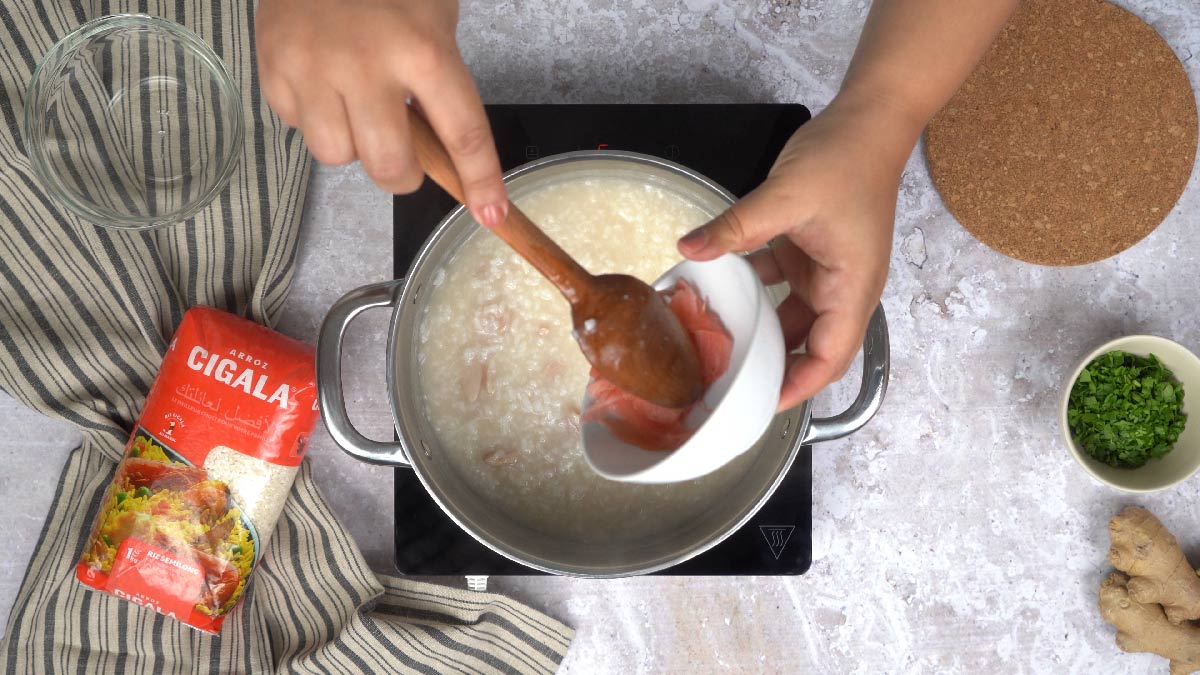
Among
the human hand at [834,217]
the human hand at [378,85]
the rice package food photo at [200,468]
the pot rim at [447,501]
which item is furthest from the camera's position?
the rice package food photo at [200,468]

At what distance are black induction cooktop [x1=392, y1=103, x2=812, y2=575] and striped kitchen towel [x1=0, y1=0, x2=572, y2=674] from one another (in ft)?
0.37

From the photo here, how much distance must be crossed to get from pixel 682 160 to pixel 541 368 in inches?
11.5

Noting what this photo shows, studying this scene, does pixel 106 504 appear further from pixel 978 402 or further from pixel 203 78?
pixel 978 402

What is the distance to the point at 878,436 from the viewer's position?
1.09 m

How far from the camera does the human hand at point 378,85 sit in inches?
24.1

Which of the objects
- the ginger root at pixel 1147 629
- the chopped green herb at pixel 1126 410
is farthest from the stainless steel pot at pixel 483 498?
the ginger root at pixel 1147 629

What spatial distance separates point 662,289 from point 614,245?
6.4 inches

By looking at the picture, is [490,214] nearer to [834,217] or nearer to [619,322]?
[619,322]

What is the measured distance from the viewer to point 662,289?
79 cm

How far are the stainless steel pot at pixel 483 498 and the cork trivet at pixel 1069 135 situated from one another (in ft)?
1.04

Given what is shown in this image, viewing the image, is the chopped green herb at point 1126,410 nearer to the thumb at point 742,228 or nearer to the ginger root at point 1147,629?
the ginger root at point 1147,629

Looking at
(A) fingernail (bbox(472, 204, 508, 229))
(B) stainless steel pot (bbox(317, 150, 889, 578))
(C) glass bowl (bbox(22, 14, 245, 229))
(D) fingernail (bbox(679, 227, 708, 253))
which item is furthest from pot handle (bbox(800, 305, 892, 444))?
(C) glass bowl (bbox(22, 14, 245, 229))

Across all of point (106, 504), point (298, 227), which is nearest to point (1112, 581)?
point (298, 227)

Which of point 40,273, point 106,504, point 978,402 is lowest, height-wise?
point 978,402
